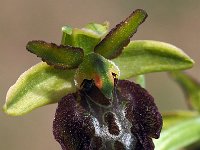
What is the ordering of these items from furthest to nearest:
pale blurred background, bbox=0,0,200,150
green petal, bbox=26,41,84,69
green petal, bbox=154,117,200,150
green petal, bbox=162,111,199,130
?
pale blurred background, bbox=0,0,200,150 < green petal, bbox=162,111,199,130 < green petal, bbox=154,117,200,150 < green petal, bbox=26,41,84,69

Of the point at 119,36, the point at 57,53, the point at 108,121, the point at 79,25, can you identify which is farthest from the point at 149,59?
the point at 79,25

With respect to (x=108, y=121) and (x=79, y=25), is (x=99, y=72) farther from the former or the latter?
(x=79, y=25)

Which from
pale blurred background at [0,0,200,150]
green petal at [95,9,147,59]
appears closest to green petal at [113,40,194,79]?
green petal at [95,9,147,59]

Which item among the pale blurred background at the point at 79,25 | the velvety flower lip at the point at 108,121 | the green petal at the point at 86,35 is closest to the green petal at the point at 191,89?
the velvety flower lip at the point at 108,121

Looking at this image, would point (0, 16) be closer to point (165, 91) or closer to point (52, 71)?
point (165, 91)

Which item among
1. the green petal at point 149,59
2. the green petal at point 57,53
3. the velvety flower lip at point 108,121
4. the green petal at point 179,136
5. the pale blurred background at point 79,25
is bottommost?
the pale blurred background at point 79,25

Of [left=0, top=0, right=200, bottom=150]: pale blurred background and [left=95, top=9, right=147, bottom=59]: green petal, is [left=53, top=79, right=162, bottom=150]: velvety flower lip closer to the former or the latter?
[left=95, top=9, right=147, bottom=59]: green petal

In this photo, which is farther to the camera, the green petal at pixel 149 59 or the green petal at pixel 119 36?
the green petal at pixel 149 59

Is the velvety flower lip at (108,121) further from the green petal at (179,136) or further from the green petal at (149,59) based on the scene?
the green petal at (179,136)
